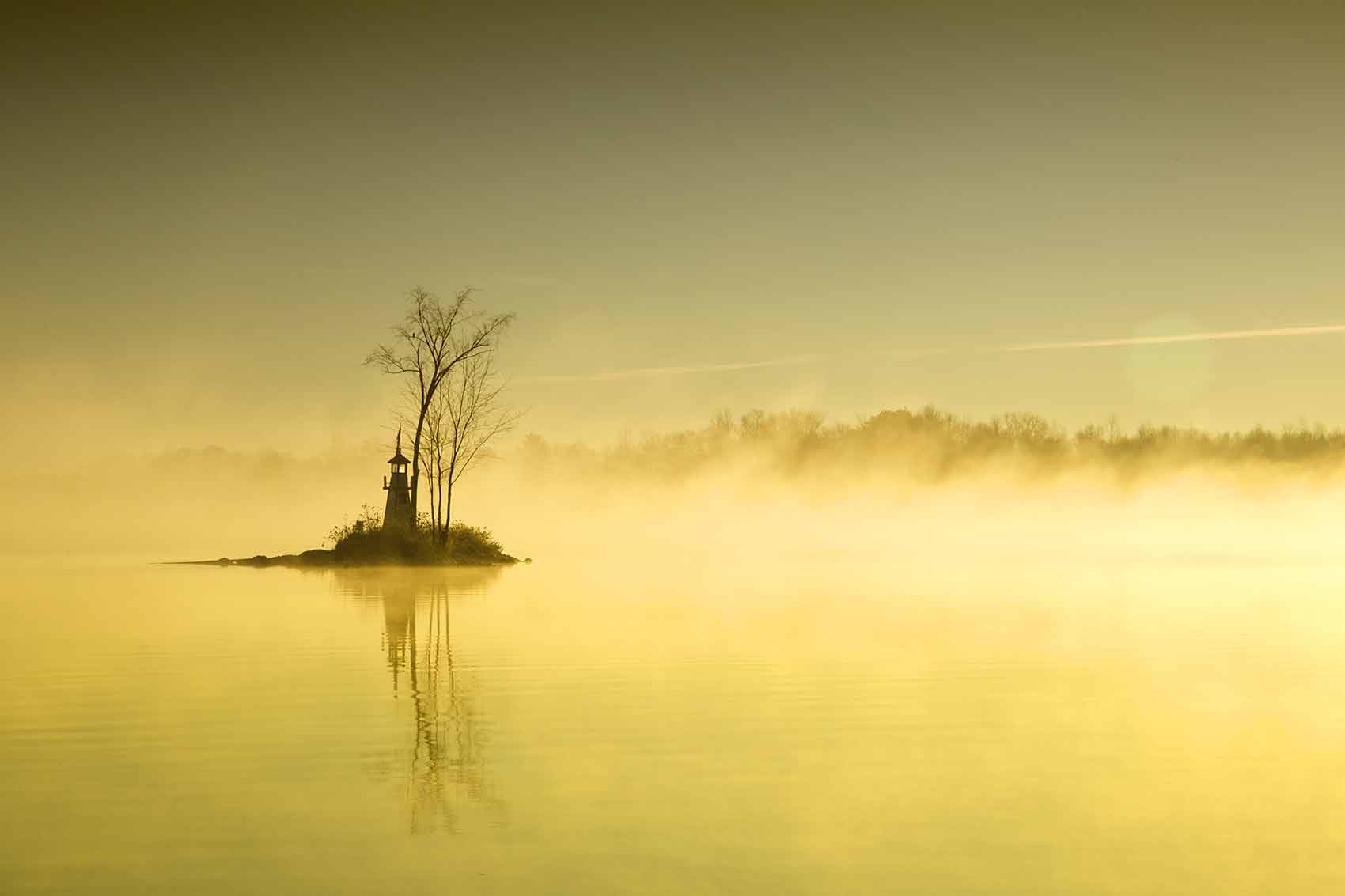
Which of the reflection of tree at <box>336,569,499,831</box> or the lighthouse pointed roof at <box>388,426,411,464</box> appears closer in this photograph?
the reflection of tree at <box>336,569,499,831</box>

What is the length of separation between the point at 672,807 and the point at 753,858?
1.93 m

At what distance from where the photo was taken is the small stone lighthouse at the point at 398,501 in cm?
→ 6844

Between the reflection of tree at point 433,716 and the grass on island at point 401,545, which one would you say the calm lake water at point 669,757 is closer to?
the reflection of tree at point 433,716

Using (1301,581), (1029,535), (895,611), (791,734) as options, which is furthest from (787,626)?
(1029,535)

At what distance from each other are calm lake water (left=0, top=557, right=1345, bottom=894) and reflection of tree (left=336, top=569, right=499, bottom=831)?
0.09 metres

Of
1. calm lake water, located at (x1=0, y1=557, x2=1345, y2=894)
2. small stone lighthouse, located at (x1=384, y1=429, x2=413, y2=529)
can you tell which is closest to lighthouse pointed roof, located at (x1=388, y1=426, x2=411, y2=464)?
small stone lighthouse, located at (x1=384, y1=429, x2=413, y2=529)

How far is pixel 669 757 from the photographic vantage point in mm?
17125

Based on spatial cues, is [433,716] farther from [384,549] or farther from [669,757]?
[384,549]

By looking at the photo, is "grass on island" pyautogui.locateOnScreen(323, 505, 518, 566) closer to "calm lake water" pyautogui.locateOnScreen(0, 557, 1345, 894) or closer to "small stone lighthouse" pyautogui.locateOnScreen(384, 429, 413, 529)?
"small stone lighthouse" pyautogui.locateOnScreen(384, 429, 413, 529)

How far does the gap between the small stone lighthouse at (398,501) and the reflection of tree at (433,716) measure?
21.7 m

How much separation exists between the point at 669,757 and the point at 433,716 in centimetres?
448

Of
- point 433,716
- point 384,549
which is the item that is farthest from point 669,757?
point 384,549

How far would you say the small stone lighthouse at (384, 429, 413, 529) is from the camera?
68.4 m

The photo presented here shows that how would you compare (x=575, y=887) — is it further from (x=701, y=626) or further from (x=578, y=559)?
(x=578, y=559)
